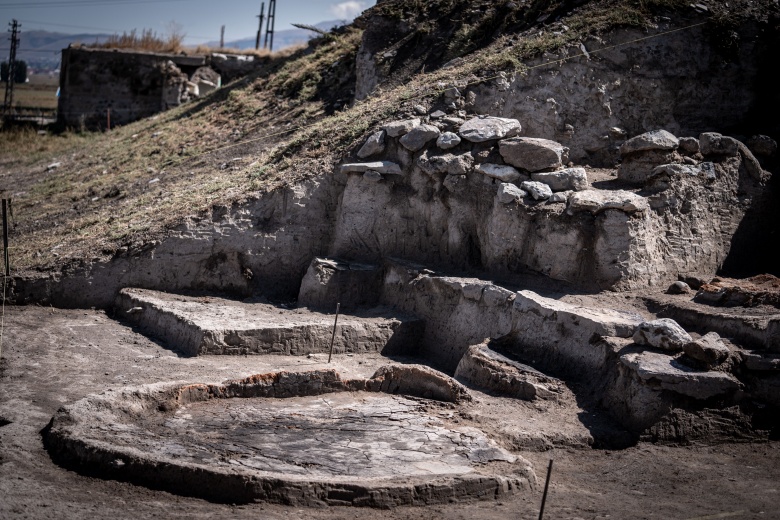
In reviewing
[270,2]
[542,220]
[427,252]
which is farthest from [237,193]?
[270,2]

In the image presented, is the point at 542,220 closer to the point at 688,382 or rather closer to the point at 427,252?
the point at 427,252

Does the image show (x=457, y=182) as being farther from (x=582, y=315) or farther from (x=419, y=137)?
(x=582, y=315)

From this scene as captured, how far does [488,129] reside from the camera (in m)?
10.8

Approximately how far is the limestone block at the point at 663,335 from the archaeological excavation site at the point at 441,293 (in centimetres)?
2

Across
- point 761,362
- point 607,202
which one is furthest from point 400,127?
point 761,362

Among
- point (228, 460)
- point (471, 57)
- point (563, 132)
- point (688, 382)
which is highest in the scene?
point (471, 57)

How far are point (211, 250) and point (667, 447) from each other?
5851mm

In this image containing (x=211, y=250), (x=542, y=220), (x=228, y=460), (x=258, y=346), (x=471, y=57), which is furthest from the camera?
(x=471, y=57)

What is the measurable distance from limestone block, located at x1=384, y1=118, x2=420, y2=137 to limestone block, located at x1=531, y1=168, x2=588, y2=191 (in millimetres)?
1848

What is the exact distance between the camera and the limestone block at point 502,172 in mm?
10375

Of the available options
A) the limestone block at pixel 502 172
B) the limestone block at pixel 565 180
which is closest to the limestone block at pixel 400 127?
the limestone block at pixel 502 172

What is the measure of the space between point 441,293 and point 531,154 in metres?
1.95

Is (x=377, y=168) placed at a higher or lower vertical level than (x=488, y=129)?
lower

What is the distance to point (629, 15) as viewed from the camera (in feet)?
39.7
